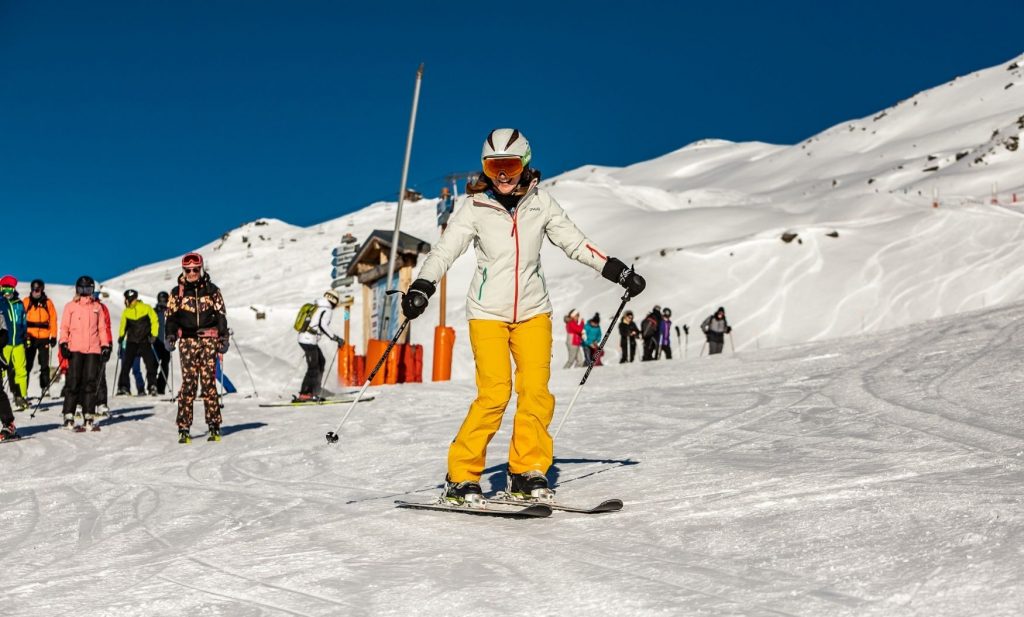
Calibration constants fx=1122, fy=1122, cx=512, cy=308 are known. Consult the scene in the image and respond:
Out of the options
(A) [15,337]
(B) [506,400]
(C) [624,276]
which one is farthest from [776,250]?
(B) [506,400]

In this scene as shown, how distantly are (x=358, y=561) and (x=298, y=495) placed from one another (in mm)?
2656

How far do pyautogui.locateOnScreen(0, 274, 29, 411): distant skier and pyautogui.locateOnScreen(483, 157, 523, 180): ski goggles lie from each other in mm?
8632

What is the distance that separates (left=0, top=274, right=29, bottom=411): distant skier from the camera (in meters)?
13.4

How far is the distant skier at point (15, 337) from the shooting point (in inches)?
527

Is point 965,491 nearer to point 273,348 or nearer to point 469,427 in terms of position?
point 469,427

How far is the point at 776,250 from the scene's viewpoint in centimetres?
3378

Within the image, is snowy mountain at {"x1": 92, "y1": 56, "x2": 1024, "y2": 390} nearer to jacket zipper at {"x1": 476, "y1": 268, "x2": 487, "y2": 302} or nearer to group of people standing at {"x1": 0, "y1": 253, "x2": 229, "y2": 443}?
group of people standing at {"x1": 0, "y1": 253, "x2": 229, "y2": 443}

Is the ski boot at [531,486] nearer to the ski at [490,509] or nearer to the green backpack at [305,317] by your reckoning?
the ski at [490,509]

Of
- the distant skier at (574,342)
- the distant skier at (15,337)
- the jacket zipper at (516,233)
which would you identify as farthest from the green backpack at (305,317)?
the distant skier at (574,342)

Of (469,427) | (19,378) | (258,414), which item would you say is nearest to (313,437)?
(258,414)

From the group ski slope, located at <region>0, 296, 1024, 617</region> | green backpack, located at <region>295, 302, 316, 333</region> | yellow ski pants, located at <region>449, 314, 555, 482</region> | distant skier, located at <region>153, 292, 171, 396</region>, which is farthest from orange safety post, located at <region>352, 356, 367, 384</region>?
yellow ski pants, located at <region>449, 314, 555, 482</region>

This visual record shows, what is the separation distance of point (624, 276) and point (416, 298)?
1.14 m

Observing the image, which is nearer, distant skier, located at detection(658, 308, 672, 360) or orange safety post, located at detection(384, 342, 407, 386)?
orange safety post, located at detection(384, 342, 407, 386)

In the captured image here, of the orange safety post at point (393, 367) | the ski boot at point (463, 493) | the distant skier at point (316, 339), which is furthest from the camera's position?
the orange safety post at point (393, 367)
